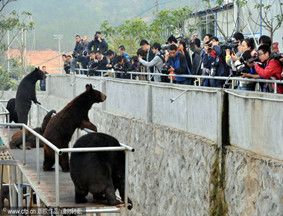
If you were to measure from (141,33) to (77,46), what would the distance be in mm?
29376

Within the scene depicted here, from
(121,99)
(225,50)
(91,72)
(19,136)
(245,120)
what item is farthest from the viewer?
(91,72)

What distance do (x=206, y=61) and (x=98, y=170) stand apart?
693 centimetres

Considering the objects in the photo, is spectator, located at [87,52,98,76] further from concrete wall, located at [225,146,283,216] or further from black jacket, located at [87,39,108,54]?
concrete wall, located at [225,146,283,216]

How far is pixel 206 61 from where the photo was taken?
19438mm

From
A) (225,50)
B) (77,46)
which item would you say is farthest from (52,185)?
(77,46)

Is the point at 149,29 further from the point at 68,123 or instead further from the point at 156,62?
the point at 68,123

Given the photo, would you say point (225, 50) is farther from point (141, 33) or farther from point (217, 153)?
point (141, 33)

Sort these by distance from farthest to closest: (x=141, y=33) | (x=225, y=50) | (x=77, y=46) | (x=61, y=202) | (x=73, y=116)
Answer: (x=141, y=33), (x=77, y=46), (x=225, y=50), (x=73, y=116), (x=61, y=202)

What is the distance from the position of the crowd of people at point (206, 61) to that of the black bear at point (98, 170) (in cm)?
248

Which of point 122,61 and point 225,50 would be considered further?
point 122,61

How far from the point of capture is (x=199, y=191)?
15.9 meters

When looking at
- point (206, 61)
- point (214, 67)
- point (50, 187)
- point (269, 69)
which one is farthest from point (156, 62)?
point (50, 187)

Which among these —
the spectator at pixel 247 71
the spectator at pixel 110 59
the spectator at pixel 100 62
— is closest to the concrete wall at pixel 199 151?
→ the spectator at pixel 247 71

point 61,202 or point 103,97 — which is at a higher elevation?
point 103,97
